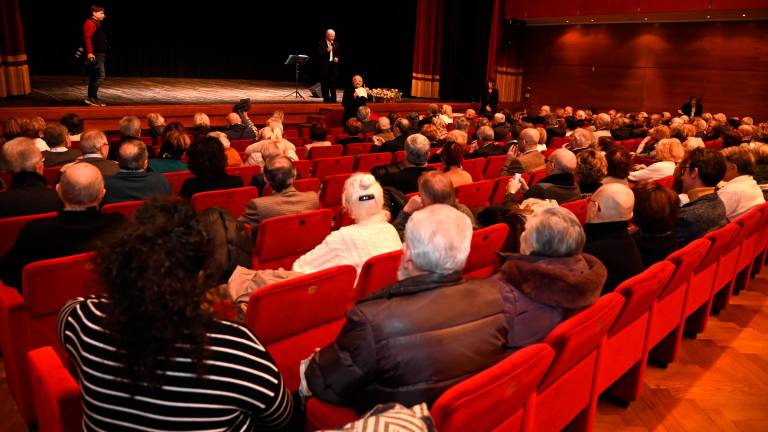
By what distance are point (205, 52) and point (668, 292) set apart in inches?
640

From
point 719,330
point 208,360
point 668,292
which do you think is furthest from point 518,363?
point 719,330

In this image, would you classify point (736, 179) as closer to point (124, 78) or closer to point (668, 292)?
point (668, 292)

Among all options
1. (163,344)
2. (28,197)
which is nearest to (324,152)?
(28,197)

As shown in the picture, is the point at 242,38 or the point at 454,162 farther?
the point at 242,38

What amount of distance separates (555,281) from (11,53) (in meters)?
10.7

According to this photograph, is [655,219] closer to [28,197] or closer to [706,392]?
[706,392]

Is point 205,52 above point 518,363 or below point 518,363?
above

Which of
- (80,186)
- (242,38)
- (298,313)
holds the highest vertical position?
(242,38)

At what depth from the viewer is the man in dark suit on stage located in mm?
11703

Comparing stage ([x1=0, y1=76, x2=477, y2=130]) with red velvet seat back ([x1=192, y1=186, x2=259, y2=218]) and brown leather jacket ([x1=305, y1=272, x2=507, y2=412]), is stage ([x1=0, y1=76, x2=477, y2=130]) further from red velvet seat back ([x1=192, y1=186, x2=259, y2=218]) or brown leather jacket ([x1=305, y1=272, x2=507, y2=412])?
brown leather jacket ([x1=305, y1=272, x2=507, y2=412])

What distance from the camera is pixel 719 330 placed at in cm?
395

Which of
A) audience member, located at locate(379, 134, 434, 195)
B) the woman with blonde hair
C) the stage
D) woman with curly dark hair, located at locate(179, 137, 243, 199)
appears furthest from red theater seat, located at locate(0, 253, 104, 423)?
the stage

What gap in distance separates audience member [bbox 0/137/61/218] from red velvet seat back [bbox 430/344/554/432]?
117 inches

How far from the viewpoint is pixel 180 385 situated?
1.33 m
